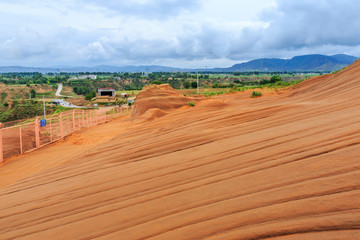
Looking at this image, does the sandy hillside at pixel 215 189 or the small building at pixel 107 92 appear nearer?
the sandy hillside at pixel 215 189

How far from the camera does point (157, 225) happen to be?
1.95 metres

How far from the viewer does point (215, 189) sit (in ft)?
7.47

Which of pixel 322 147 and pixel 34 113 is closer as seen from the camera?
pixel 322 147

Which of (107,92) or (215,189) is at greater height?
(107,92)

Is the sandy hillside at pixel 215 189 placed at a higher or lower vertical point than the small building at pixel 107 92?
lower

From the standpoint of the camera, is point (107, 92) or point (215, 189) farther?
point (107, 92)

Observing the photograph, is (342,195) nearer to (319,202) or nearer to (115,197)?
(319,202)

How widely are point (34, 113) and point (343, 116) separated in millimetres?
64043

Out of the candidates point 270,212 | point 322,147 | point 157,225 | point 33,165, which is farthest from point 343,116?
point 33,165

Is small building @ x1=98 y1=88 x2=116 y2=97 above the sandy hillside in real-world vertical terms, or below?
above

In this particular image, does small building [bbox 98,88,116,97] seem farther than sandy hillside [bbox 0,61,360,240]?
Yes

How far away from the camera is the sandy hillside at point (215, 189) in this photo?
5.70ft

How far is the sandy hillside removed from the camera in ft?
5.70

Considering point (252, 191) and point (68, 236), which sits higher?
point (252, 191)
